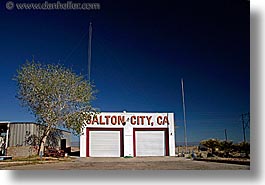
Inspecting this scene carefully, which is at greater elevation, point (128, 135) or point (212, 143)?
point (128, 135)

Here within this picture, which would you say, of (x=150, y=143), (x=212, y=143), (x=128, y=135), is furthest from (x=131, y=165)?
(x=212, y=143)

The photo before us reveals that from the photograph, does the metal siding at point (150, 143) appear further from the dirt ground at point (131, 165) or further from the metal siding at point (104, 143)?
the metal siding at point (104, 143)

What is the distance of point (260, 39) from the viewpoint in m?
6.05

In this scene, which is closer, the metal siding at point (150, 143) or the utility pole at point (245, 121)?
the utility pole at point (245, 121)

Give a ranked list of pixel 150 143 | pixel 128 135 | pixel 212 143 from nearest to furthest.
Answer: pixel 212 143, pixel 128 135, pixel 150 143

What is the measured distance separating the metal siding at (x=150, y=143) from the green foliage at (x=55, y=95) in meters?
0.89

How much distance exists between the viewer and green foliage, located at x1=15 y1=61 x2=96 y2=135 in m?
6.61

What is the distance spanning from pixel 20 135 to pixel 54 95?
2.69 ft

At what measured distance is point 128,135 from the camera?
6.84m

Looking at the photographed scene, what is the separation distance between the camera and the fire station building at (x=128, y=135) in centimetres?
669

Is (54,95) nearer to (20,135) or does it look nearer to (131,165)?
(20,135)

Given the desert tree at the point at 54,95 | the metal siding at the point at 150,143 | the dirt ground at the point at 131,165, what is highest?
the desert tree at the point at 54,95

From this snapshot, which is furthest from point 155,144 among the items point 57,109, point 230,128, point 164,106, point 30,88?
point 30,88

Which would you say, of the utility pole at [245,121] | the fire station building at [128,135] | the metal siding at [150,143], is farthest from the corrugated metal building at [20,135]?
the utility pole at [245,121]
